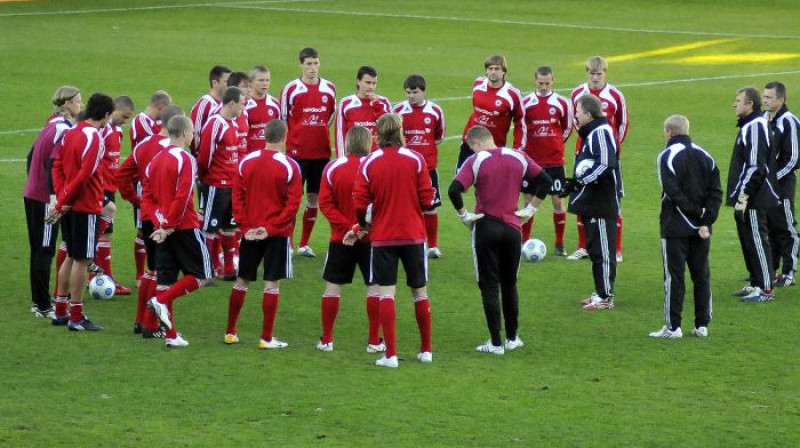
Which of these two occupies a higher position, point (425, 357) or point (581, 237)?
point (581, 237)

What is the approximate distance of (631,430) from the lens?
9.66 meters

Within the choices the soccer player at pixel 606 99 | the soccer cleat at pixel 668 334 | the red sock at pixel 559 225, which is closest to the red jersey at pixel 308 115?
the red sock at pixel 559 225

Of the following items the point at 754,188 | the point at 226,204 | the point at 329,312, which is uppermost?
the point at 754,188

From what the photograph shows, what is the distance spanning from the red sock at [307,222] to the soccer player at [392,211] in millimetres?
4690

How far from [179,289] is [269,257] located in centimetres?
80

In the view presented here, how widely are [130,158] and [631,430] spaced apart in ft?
18.1

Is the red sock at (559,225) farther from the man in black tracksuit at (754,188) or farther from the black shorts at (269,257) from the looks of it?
the black shorts at (269,257)

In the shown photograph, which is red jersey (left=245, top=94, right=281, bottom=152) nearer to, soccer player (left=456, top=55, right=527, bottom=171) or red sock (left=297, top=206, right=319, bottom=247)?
red sock (left=297, top=206, right=319, bottom=247)

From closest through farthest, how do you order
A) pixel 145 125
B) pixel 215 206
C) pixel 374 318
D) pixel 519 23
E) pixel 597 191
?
pixel 374 318
pixel 597 191
pixel 145 125
pixel 215 206
pixel 519 23

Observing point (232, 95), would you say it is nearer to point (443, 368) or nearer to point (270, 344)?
point (270, 344)

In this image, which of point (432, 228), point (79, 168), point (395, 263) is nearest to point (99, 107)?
point (79, 168)

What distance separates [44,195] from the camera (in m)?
13.0

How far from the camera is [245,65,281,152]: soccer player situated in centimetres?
1550

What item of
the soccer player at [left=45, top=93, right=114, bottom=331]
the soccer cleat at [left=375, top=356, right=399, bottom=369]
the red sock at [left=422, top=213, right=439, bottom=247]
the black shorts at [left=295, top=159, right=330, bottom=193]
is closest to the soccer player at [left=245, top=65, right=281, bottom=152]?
the black shorts at [left=295, top=159, right=330, bottom=193]
